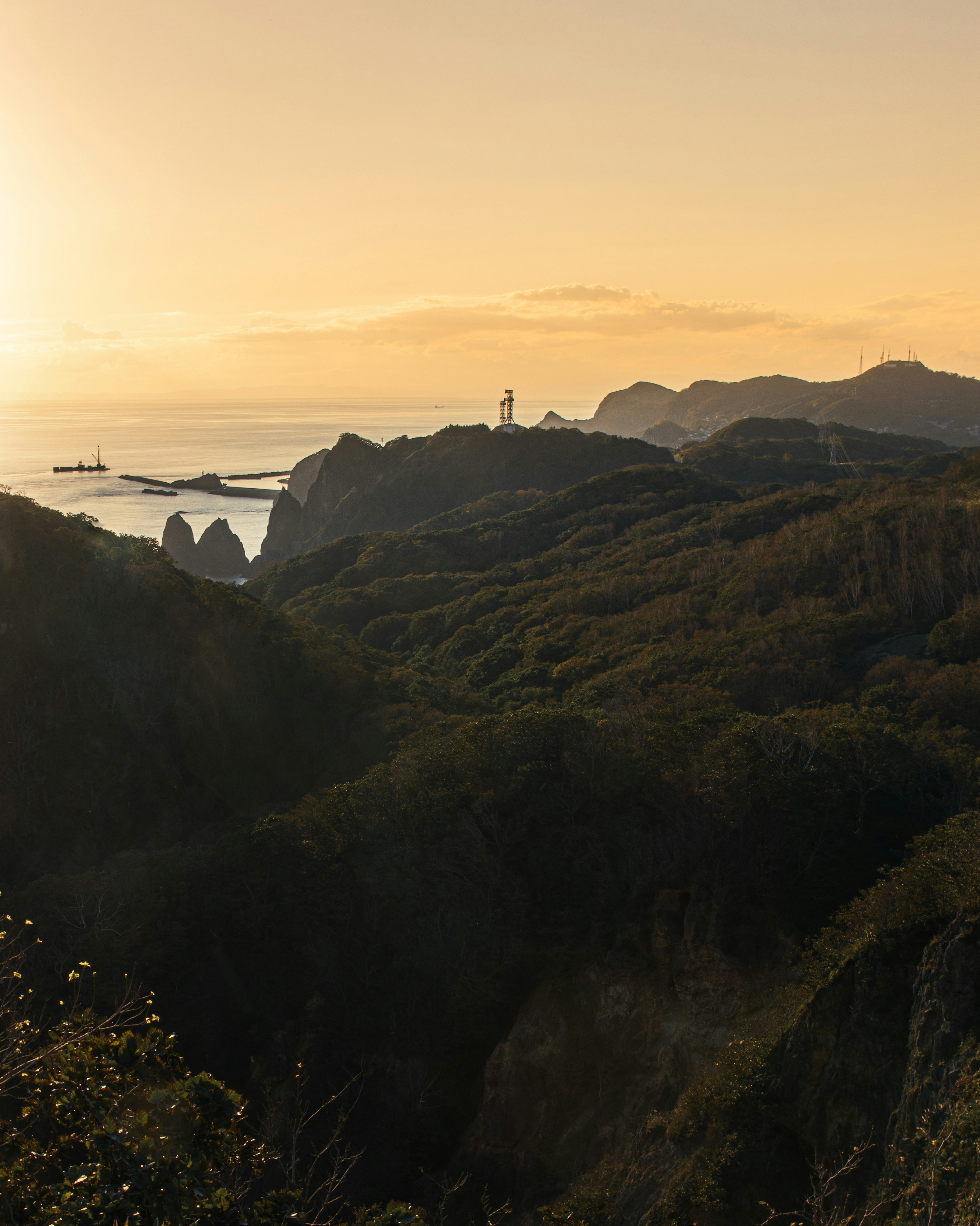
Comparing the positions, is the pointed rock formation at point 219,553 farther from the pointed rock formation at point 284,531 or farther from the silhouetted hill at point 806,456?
the silhouetted hill at point 806,456

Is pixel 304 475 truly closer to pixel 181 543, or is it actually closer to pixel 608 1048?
pixel 181 543

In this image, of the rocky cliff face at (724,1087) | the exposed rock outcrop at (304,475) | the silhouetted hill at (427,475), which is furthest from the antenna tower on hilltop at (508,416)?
the rocky cliff face at (724,1087)

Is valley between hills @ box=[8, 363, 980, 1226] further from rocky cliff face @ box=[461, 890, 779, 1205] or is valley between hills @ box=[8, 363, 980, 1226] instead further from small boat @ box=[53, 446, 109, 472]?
small boat @ box=[53, 446, 109, 472]

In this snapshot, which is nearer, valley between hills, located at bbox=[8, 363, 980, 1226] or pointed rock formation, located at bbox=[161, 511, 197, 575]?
valley between hills, located at bbox=[8, 363, 980, 1226]

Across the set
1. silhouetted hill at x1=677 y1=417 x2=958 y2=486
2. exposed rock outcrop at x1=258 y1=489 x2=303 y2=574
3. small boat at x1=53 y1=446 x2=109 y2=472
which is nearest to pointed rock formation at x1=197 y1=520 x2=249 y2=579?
exposed rock outcrop at x1=258 y1=489 x2=303 y2=574

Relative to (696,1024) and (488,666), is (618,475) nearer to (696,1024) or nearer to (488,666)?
(488,666)

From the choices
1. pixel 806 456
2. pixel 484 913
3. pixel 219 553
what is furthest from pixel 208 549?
pixel 484 913
